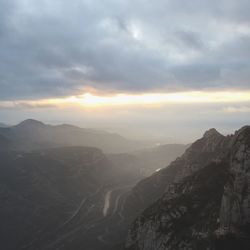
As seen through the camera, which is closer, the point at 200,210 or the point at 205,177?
the point at 200,210

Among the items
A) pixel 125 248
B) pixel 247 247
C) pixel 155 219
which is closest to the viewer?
pixel 247 247

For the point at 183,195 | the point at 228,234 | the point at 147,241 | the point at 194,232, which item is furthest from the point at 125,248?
the point at 228,234

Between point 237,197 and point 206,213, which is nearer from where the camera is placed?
point 237,197

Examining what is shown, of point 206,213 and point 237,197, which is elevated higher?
point 237,197

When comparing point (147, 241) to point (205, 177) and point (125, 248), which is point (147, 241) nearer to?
point (125, 248)

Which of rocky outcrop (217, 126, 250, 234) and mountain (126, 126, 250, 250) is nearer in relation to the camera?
mountain (126, 126, 250, 250)

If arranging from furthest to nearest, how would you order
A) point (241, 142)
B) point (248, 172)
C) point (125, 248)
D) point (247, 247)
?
point (125, 248)
point (241, 142)
point (248, 172)
point (247, 247)

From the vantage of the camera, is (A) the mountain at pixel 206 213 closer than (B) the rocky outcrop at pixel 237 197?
Yes

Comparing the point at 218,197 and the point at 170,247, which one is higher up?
the point at 218,197
